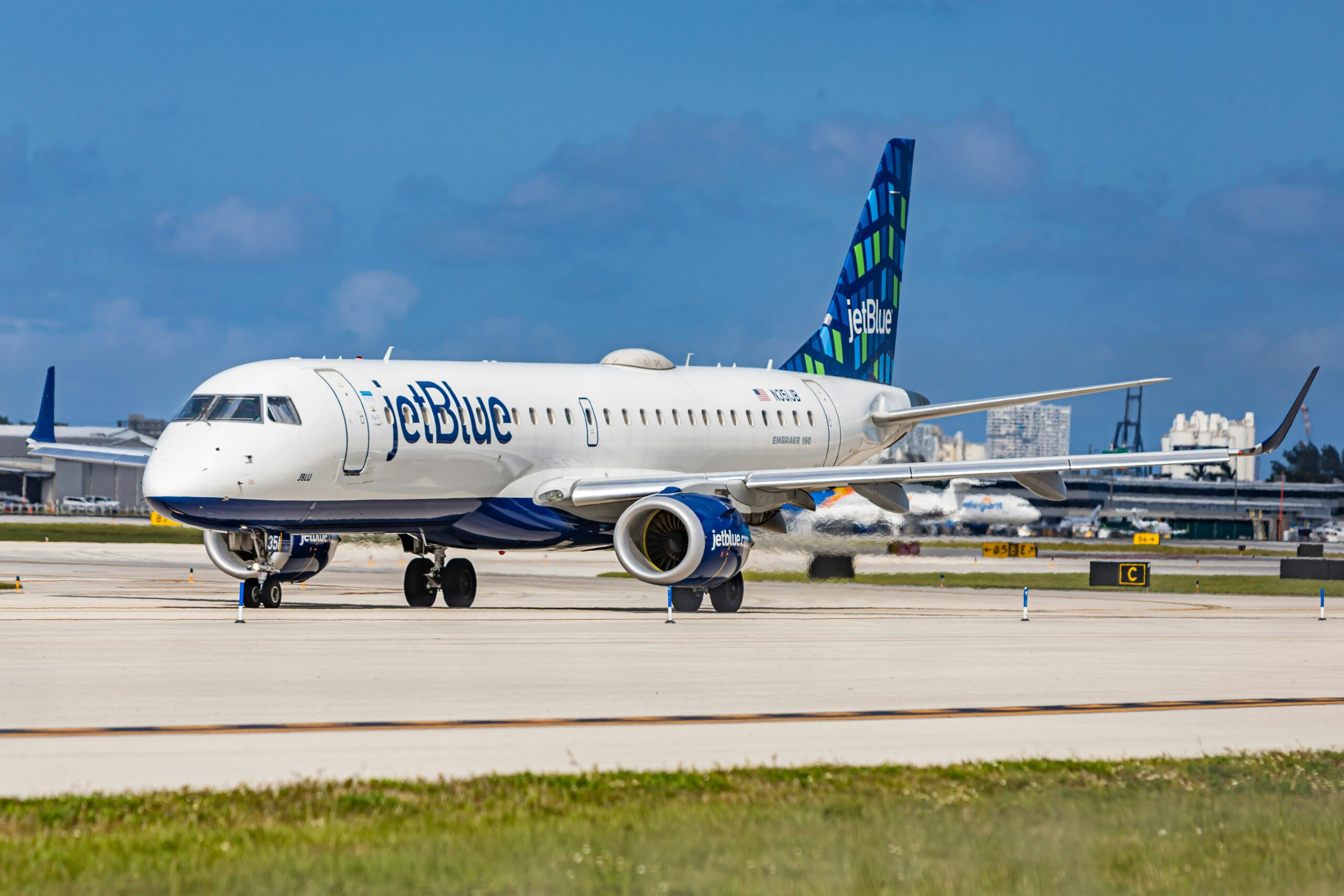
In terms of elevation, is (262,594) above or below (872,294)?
below

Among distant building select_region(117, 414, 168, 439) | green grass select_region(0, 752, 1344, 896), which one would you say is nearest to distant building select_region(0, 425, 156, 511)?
distant building select_region(117, 414, 168, 439)

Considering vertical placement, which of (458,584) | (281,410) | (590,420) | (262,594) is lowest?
(262,594)

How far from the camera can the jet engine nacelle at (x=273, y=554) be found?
30250 millimetres

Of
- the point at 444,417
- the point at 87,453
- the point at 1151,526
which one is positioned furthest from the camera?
the point at 1151,526

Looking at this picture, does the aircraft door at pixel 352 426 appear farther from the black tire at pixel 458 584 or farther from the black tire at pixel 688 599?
the black tire at pixel 688 599

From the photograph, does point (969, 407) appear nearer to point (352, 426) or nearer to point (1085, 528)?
point (352, 426)

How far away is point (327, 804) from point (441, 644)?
12.0 metres

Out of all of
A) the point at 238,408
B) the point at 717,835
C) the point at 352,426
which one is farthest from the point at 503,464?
the point at 717,835

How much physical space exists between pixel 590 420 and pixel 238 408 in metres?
8.06

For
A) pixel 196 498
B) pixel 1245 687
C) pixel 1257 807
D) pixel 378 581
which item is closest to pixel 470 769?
pixel 1257 807

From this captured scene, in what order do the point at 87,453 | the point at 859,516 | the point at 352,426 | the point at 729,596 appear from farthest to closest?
the point at 859,516 → the point at 87,453 → the point at 729,596 → the point at 352,426

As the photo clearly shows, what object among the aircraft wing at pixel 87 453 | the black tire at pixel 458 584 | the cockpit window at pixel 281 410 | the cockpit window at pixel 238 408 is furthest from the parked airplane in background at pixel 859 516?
the aircraft wing at pixel 87 453

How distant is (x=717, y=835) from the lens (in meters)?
9.56

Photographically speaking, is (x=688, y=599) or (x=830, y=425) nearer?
(x=688, y=599)
